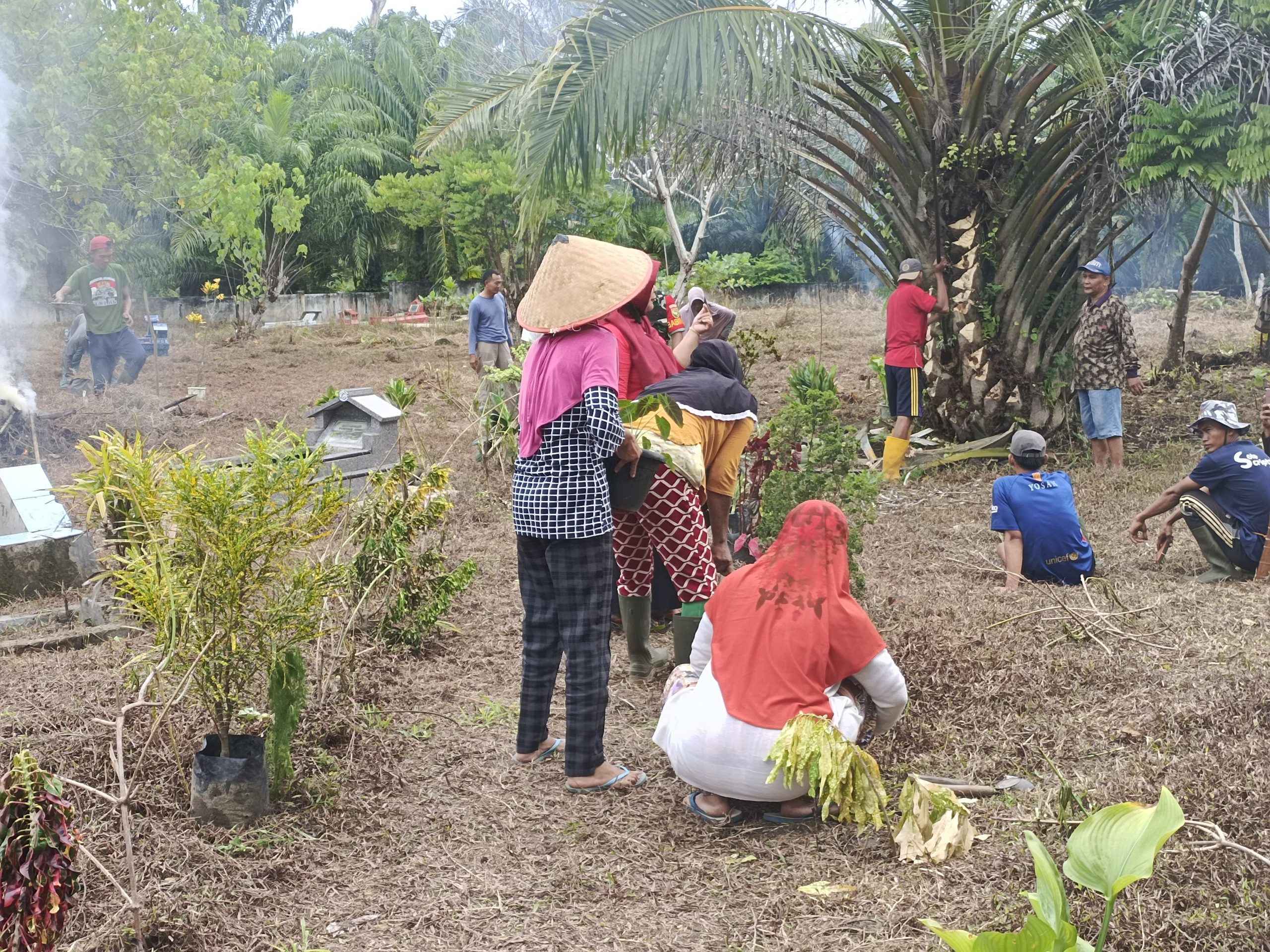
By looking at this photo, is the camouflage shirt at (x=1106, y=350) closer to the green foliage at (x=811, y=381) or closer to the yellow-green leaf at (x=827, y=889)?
the green foliage at (x=811, y=381)

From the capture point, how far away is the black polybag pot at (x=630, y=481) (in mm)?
3811

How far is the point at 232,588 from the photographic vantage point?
130 inches

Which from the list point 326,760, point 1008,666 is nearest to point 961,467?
point 1008,666

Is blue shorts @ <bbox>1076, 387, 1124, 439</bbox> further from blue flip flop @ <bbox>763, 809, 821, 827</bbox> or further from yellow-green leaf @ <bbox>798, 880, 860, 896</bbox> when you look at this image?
yellow-green leaf @ <bbox>798, 880, 860, 896</bbox>

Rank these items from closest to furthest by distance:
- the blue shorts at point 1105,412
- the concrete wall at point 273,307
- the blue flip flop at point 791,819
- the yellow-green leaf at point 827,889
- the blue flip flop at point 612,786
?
the yellow-green leaf at point 827,889
the blue flip flop at point 791,819
the blue flip flop at point 612,786
the blue shorts at point 1105,412
the concrete wall at point 273,307

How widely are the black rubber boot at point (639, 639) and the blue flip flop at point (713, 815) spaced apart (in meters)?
1.29

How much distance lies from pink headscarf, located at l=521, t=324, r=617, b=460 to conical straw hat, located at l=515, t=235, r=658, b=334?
0.05 meters

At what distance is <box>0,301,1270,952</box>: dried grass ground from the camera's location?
2.83 m

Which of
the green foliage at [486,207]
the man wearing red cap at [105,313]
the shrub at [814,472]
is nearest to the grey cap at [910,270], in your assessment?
the shrub at [814,472]

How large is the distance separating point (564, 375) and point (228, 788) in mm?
1555

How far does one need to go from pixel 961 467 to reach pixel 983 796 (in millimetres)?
5752

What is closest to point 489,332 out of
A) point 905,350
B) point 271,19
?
point 905,350

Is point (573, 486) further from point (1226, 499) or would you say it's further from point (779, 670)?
point (1226, 499)

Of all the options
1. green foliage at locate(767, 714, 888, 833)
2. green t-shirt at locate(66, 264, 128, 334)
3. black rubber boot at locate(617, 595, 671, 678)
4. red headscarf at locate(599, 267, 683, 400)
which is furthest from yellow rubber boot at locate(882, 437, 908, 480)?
green t-shirt at locate(66, 264, 128, 334)
